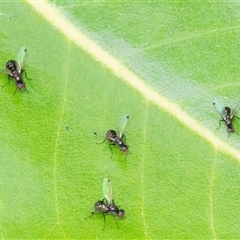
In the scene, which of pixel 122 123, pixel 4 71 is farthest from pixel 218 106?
pixel 4 71

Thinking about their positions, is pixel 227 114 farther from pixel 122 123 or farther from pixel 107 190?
pixel 107 190

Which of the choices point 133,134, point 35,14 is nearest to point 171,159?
point 133,134

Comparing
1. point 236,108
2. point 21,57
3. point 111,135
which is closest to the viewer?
point 111,135

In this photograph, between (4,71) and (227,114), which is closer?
(227,114)

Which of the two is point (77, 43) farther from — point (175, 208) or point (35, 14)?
point (175, 208)

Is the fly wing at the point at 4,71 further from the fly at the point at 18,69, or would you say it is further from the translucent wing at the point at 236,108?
the translucent wing at the point at 236,108

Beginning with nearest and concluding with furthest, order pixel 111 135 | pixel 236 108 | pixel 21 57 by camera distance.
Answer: pixel 111 135 < pixel 21 57 < pixel 236 108
